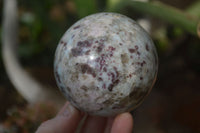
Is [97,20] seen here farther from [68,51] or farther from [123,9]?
[123,9]

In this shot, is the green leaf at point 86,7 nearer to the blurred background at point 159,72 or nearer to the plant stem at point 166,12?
the blurred background at point 159,72

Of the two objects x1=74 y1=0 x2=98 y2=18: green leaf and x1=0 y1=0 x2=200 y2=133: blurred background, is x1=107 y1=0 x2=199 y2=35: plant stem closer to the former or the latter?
x1=0 y1=0 x2=200 y2=133: blurred background

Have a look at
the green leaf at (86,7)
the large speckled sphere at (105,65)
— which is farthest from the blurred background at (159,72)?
the large speckled sphere at (105,65)

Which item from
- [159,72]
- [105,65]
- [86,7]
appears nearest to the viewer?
[105,65]

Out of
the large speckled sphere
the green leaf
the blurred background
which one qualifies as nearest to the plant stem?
the blurred background

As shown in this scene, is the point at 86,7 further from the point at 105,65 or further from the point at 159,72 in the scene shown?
the point at 159,72

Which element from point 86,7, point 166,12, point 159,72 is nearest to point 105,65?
point 166,12

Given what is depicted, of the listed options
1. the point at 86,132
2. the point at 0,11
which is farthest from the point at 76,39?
the point at 0,11
